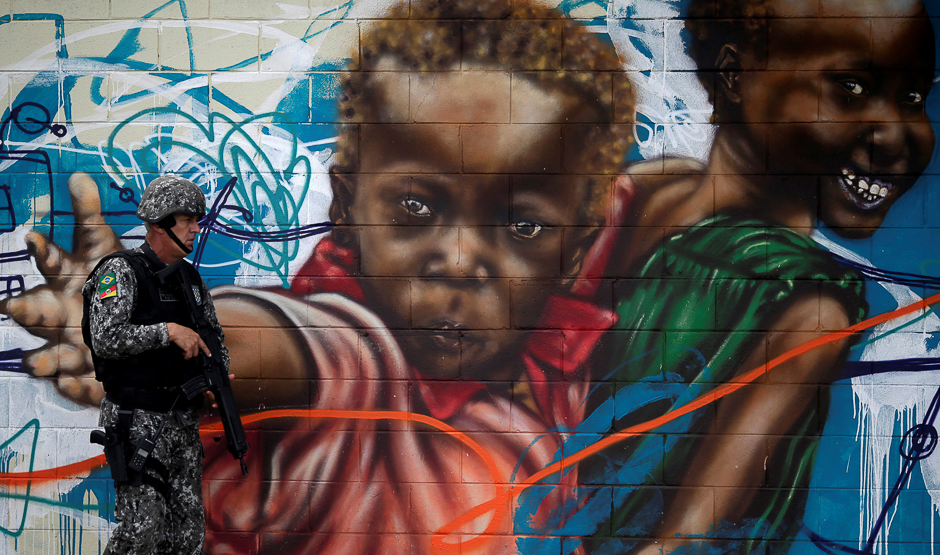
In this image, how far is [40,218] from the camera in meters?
3.22

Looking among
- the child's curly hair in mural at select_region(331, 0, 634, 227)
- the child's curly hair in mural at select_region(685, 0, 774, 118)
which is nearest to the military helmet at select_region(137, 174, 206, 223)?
the child's curly hair in mural at select_region(331, 0, 634, 227)

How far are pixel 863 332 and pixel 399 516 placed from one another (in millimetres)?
2413

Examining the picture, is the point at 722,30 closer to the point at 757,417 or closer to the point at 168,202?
the point at 757,417

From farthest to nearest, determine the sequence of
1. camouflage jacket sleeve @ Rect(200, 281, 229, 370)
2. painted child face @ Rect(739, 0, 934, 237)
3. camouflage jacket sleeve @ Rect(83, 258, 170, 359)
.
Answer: painted child face @ Rect(739, 0, 934, 237)
camouflage jacket sleeve @ Rect(200, 281, 229, 370)
camouflage jacket sleeve @ Rect(83, 258, 170, 359)

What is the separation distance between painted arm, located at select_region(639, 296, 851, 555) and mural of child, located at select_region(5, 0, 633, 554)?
2.28ft

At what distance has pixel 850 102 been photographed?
10.3 ft

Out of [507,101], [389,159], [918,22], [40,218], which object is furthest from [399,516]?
[918,22]

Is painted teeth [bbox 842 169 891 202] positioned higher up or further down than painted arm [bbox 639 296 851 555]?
higher up

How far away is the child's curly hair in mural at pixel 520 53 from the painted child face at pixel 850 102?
65 cm

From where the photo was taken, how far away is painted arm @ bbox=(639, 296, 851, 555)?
10.4 feet

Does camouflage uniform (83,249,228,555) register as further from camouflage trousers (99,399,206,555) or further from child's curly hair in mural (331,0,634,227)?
child's curly hair in mural (331,0,634,227)

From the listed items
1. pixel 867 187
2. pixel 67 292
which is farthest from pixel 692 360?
pixel 67 292

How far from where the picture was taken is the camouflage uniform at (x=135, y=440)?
2.48 metres

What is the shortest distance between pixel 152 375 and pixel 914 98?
11.9ft
